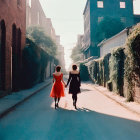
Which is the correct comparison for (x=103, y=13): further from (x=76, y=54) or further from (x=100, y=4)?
(x=76, y=54)

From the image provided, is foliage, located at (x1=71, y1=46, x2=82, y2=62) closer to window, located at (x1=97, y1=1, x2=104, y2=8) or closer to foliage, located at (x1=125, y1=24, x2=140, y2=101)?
window, located at (x1=97, y1=1, x2=104, y2=8)

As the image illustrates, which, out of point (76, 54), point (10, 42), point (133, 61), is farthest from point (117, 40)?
point (76, 54)

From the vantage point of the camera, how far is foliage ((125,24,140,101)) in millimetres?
7714

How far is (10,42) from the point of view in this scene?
11961 millimetres

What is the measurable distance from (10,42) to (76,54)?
52.2 m

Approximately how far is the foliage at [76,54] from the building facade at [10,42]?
46.1 m

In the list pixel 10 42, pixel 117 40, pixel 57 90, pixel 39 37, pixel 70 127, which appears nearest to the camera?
pixel 70 127

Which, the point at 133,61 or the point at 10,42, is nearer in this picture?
the point at 133,61

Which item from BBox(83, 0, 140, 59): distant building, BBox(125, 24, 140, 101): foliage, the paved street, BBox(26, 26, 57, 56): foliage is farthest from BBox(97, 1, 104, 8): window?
the paved street

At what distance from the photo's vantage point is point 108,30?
41156mm

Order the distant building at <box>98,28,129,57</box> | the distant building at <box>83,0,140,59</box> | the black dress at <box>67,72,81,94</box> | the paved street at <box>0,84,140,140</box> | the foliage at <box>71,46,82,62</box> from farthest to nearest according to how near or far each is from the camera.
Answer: the foliage at <box>71,46,82,62</box>
the distant building at <box>83,0,140,59</box>
the distant building at <box>98,28,129,57</box>
the black dress at <box>67,72,81,94</box>
the paved street at <box>0,84,140,140</box>

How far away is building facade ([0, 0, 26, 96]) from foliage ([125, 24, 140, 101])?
6.93 m

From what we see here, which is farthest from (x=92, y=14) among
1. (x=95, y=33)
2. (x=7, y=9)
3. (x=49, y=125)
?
(x=49, y=125)

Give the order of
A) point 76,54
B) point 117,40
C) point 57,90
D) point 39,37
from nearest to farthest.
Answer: point 57,90
point 117,40
point 39,37
point 76,54
